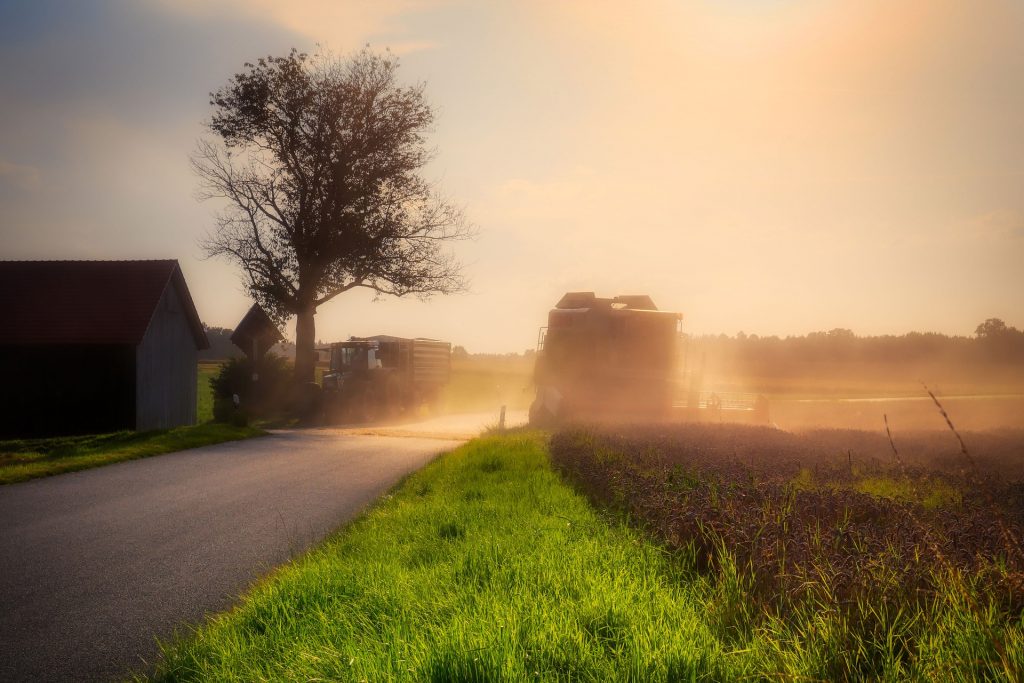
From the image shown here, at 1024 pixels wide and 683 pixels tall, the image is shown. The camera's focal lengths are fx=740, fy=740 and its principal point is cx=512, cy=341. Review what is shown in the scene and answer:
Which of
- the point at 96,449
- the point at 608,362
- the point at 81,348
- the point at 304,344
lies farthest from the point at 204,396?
the point at 608,362

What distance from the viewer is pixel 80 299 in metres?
29.1

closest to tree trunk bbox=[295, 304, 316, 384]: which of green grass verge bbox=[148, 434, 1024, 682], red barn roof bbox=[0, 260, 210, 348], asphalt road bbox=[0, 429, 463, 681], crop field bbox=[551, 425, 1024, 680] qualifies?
red barn roof bbox=[0, 260, 210, 348]

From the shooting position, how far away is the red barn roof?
2756 cm

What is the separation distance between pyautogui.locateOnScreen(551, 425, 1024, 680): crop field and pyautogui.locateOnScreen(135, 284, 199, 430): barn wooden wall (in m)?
24.2

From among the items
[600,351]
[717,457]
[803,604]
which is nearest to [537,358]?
[600,351]

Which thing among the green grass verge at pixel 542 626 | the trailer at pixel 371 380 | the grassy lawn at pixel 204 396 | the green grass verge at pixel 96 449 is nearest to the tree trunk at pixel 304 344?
the trailer at pixel 371 380

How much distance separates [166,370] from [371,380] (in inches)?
337

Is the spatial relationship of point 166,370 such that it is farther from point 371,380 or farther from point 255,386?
point 371,380

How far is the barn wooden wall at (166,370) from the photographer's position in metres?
28.4

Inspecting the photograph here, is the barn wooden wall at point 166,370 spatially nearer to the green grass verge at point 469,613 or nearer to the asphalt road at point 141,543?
the asphalt road at point 141,543

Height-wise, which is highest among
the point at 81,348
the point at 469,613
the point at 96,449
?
the point at 81,348

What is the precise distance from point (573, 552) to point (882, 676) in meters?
2.50

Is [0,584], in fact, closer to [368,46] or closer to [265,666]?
[265,666]

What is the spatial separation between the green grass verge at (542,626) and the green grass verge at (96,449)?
10307 mm
